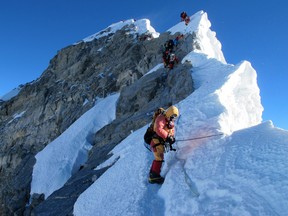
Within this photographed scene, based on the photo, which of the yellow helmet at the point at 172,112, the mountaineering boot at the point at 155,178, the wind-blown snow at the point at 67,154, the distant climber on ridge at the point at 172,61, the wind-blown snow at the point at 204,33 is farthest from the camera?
the wind-blown snow at the point at 204,33

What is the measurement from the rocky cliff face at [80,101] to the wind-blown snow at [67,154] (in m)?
0.93

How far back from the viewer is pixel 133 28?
142 feet

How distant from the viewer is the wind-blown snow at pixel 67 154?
21.3 m

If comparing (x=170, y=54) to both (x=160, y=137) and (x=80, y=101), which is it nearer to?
(x=160, y=137)

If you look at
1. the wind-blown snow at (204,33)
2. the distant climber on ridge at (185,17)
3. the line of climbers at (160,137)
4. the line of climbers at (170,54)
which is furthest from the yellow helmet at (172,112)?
the distant climber on ridge at (185,17)

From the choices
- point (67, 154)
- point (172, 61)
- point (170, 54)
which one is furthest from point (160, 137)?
point (67, 154)

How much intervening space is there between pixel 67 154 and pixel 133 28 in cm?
2426

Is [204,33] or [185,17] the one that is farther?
[185,17]

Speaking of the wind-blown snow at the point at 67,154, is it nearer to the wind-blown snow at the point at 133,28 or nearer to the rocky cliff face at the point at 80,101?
the rocky cliff face at the point at 80,101

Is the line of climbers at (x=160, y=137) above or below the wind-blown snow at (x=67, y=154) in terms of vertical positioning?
below

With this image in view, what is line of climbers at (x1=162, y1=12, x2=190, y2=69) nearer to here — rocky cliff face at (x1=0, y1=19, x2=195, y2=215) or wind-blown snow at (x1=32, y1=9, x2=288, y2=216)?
rocky cliff face at (x1=0, y1=19, x2=195, y2=215)

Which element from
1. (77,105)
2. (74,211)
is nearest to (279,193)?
(74,211)

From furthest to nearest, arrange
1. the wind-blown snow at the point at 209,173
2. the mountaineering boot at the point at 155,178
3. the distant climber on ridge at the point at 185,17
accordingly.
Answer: the distant climber on ridge at the point at 185,17, the mountaineering boot at the point at 155,178, the wind-blown snow at the point at 209,173

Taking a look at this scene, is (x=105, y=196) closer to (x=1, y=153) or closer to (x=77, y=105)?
(x=77, y=105)
